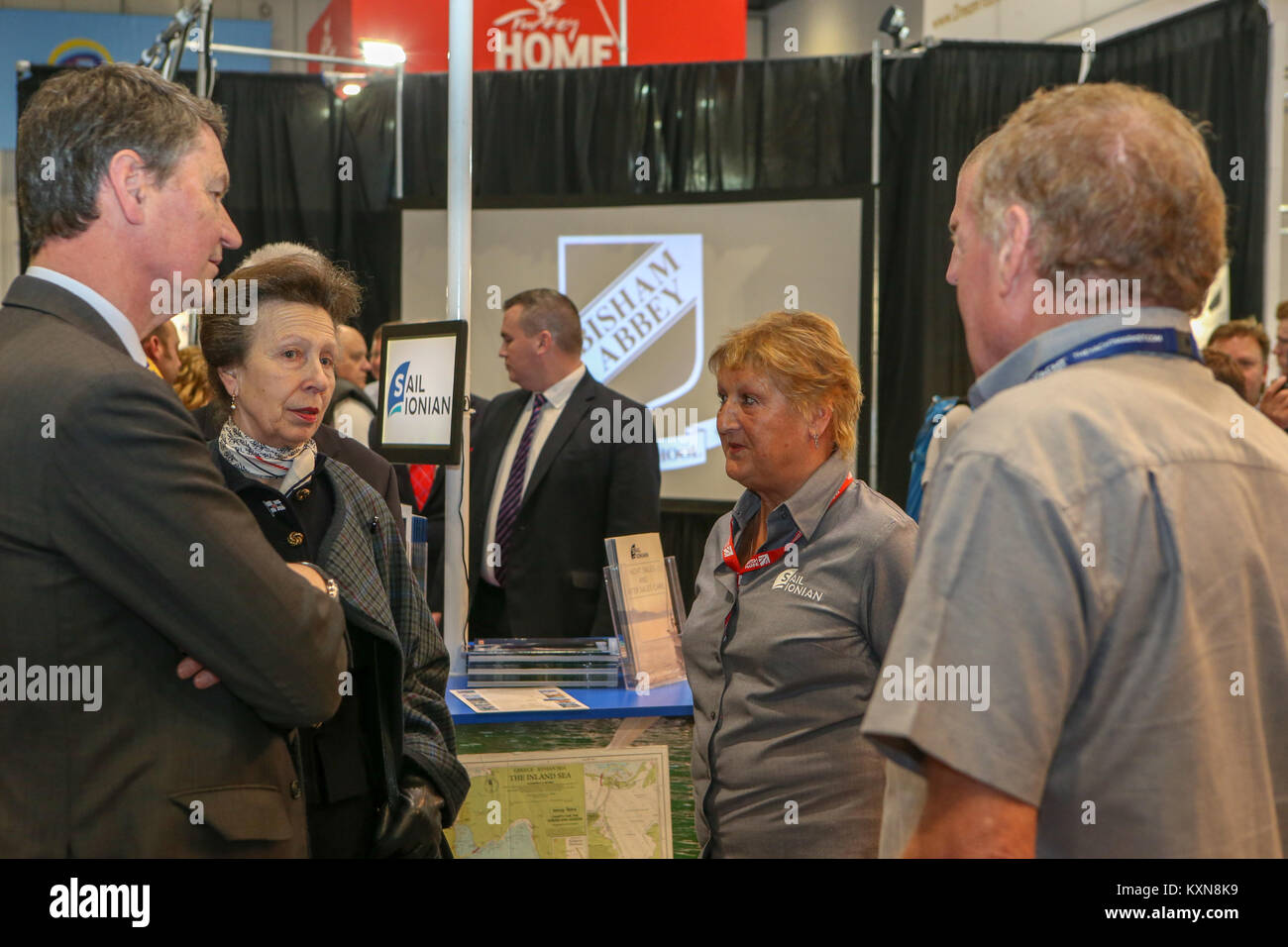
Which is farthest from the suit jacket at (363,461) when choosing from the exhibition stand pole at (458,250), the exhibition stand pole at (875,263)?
the exhibition stand pole at (875,263)

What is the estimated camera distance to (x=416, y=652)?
2.01m

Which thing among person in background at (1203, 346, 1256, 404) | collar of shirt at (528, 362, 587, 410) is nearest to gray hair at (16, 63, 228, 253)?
collar of shirt at (528, 362, 587, 410)

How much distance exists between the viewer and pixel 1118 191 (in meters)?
1.02

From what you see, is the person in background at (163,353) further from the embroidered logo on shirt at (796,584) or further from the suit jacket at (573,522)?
the embroidered logo on shirt at (796,584)

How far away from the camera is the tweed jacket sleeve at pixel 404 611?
1837 mm

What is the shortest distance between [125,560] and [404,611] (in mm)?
796

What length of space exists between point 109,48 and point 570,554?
8.12 metres

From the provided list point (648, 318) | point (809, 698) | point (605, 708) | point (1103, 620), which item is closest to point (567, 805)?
point (605, 708)

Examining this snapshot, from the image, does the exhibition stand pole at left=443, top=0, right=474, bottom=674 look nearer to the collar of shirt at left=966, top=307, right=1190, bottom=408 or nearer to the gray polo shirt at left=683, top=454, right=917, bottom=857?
the gray polo shirt at left=683, top=454, right=917, bottom=857

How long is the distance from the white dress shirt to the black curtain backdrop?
2003 millimetres

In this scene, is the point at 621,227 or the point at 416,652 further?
the point at 621,227

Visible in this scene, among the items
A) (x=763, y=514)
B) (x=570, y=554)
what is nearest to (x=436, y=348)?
(x=763, y=514)

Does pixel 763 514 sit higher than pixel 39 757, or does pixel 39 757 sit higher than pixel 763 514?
pixel 763 514
